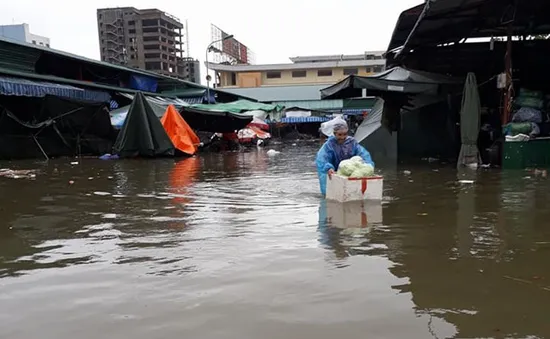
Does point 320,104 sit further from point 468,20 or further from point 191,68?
point 191,68

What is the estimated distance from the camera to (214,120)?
2145 cm

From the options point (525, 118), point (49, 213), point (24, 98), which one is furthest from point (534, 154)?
point (24, 98)

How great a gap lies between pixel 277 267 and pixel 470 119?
27.7 feet

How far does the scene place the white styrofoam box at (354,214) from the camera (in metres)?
5.07

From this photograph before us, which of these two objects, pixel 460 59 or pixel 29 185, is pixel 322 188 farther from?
pixel 460 59

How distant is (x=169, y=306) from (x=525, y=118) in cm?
969

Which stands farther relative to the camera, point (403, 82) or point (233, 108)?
point (233, 108)

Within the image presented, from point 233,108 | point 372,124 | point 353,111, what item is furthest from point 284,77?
point 372,124

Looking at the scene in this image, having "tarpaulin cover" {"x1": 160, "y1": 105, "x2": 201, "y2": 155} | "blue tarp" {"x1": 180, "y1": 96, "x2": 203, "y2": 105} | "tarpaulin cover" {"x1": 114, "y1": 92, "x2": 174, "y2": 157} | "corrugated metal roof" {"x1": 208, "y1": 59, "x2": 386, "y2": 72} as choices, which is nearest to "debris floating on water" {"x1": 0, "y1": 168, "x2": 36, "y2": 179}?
"tarpaulin cover" {"x1": 114, "y1": 92, "x2": 174, "y2": 157}

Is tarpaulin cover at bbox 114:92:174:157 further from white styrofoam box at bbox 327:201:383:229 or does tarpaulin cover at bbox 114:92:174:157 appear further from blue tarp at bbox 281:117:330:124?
blue tarp at bbox 281:117:330:124

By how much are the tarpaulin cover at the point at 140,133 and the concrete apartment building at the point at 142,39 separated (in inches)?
2860

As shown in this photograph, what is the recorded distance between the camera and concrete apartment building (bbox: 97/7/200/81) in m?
89.2

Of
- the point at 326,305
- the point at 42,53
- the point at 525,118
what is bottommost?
the point at 326,305

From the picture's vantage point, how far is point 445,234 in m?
4.52
